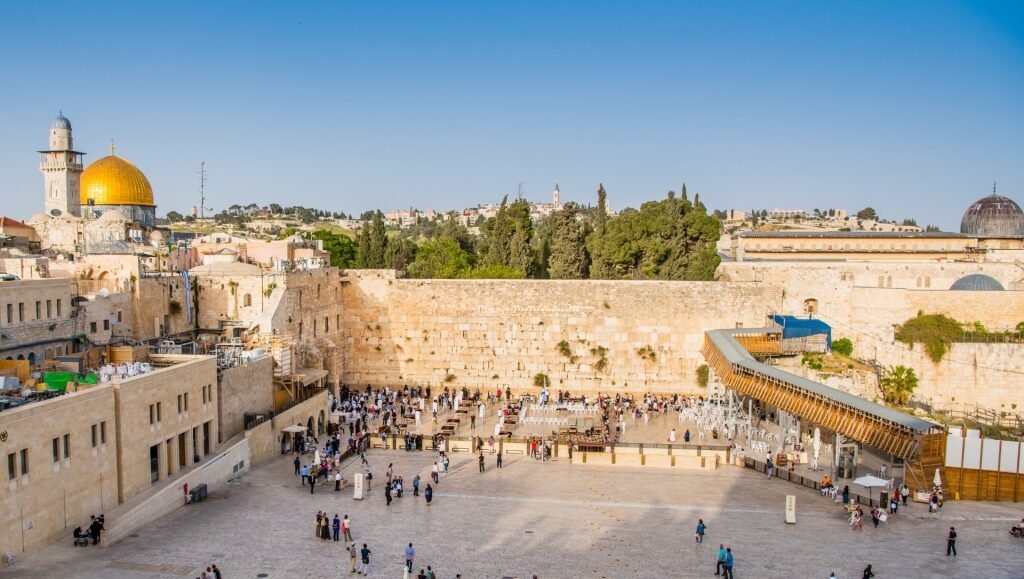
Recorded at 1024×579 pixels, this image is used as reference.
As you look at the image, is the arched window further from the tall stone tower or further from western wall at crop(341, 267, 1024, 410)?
the tall stone tower

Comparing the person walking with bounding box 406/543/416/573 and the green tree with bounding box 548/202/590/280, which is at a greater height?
the green tree with bounding box 548/202/590/280

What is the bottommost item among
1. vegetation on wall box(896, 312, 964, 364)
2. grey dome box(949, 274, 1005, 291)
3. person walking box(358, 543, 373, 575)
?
person walking box(358, 543, 373, 575)

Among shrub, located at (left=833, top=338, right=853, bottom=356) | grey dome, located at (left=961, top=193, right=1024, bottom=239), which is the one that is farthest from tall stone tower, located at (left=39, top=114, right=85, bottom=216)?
grey dome, located at (left=961, top=193, right=1024, bottom=239)

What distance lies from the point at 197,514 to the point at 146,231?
75.2 feet

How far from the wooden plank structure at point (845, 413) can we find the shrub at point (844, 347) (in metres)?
7.06

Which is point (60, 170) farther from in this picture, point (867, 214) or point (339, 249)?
point (867, 214)

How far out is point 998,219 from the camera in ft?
132

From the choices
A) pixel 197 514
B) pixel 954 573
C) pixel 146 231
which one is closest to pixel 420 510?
pixel 197 514

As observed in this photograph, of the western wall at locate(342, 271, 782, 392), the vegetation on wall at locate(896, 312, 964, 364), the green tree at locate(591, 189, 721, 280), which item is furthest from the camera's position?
the green tree at locate(591, 189, 721, 280)

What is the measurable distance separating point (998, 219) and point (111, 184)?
45.5 metres

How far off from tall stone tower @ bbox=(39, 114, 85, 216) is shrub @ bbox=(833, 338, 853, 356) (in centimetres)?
3963

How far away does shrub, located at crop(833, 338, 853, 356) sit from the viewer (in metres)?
29.8

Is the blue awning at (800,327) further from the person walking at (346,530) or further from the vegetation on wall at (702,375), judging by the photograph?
the person walking at (346,530)

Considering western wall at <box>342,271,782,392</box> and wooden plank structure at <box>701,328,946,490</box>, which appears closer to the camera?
wooden plank structure at <box>701,328,946,490</box>
